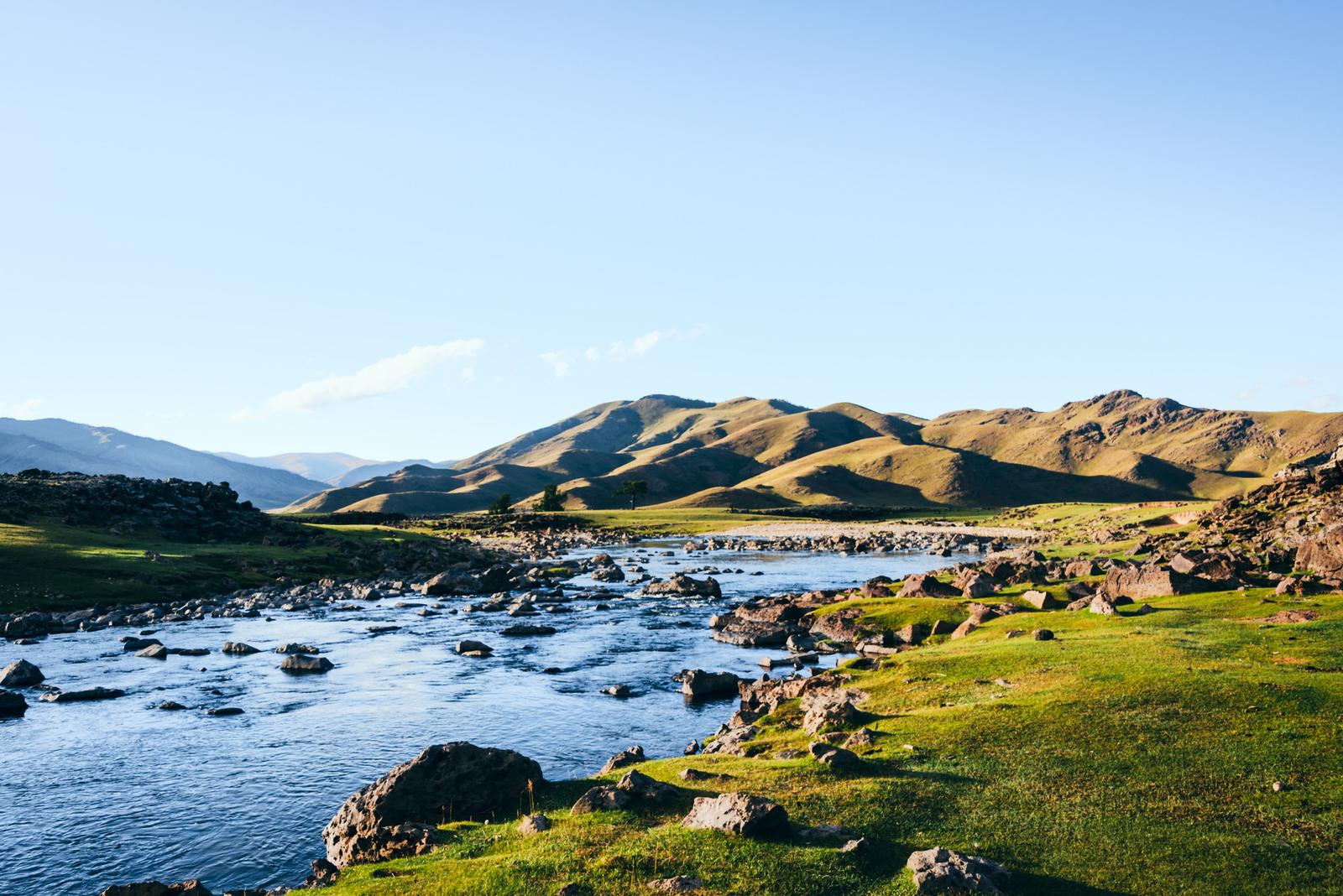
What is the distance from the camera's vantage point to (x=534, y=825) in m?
19.9

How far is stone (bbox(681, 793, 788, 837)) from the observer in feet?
57.7

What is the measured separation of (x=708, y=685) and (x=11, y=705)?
33.4 metres

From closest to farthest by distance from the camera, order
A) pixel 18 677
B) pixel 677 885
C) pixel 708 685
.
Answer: pixel 677 885 < pixel 708 685 < pixel 18 677

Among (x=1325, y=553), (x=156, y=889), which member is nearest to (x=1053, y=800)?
(x=156, y=889)

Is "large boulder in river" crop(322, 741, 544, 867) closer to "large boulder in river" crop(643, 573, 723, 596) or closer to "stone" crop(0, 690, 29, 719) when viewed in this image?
"stone" crop(0, 690, 29, 719)

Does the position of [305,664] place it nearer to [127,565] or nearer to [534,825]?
[534,825]

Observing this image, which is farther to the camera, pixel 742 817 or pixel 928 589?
pixel 928 589

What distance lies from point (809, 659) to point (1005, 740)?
2576cm

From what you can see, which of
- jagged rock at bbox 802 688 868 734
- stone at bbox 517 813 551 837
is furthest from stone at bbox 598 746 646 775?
stone at bbox 517 813 551 837

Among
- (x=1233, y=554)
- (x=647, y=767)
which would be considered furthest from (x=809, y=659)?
(x=1233, y=554)

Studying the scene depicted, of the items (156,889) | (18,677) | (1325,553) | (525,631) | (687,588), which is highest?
(1325,553)

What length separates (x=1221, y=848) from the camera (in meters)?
16.5

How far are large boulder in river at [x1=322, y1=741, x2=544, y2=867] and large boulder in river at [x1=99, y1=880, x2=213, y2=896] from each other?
360cm

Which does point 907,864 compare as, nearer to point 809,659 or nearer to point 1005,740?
point 1005,740
